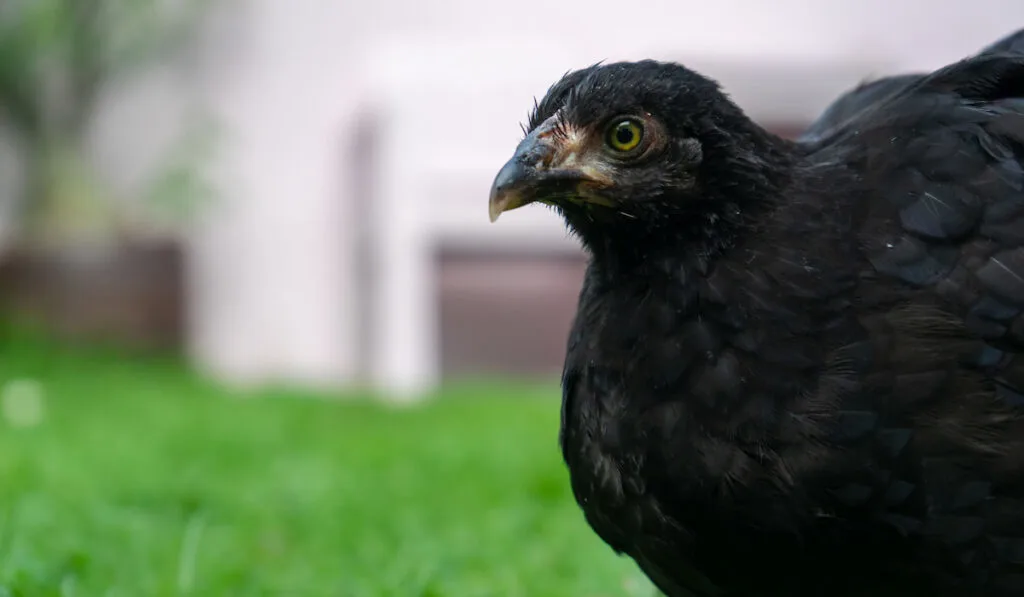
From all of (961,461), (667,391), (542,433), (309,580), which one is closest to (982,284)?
(961,461)

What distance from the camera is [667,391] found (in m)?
1.60

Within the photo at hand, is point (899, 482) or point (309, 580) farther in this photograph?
point (309, 580)

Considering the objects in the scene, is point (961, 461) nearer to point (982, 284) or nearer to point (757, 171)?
point (982, 284)

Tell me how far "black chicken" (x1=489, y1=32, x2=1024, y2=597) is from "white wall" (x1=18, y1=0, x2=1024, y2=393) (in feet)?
21.1

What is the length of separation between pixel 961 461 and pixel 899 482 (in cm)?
9

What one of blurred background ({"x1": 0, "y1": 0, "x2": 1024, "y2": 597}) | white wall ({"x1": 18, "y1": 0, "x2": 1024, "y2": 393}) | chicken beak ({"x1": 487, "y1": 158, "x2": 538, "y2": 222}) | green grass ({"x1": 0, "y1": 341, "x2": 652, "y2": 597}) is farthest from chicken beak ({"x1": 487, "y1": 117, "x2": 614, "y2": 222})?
white wall ({"x1": 18, "y1": 0, "x2": 1024, "y2": 393})

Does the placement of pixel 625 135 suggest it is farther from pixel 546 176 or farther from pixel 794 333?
pixel 794 333

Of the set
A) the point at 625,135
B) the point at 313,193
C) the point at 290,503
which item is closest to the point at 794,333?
the point at 625,135

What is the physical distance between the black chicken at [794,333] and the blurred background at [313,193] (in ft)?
10.3

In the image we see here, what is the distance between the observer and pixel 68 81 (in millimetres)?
8086

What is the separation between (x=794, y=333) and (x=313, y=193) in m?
7.14

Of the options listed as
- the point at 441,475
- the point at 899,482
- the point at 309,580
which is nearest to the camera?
the point at 899,482

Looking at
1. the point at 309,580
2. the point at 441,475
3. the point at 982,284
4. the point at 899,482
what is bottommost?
the point at 441,475

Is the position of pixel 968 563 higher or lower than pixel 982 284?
lower
